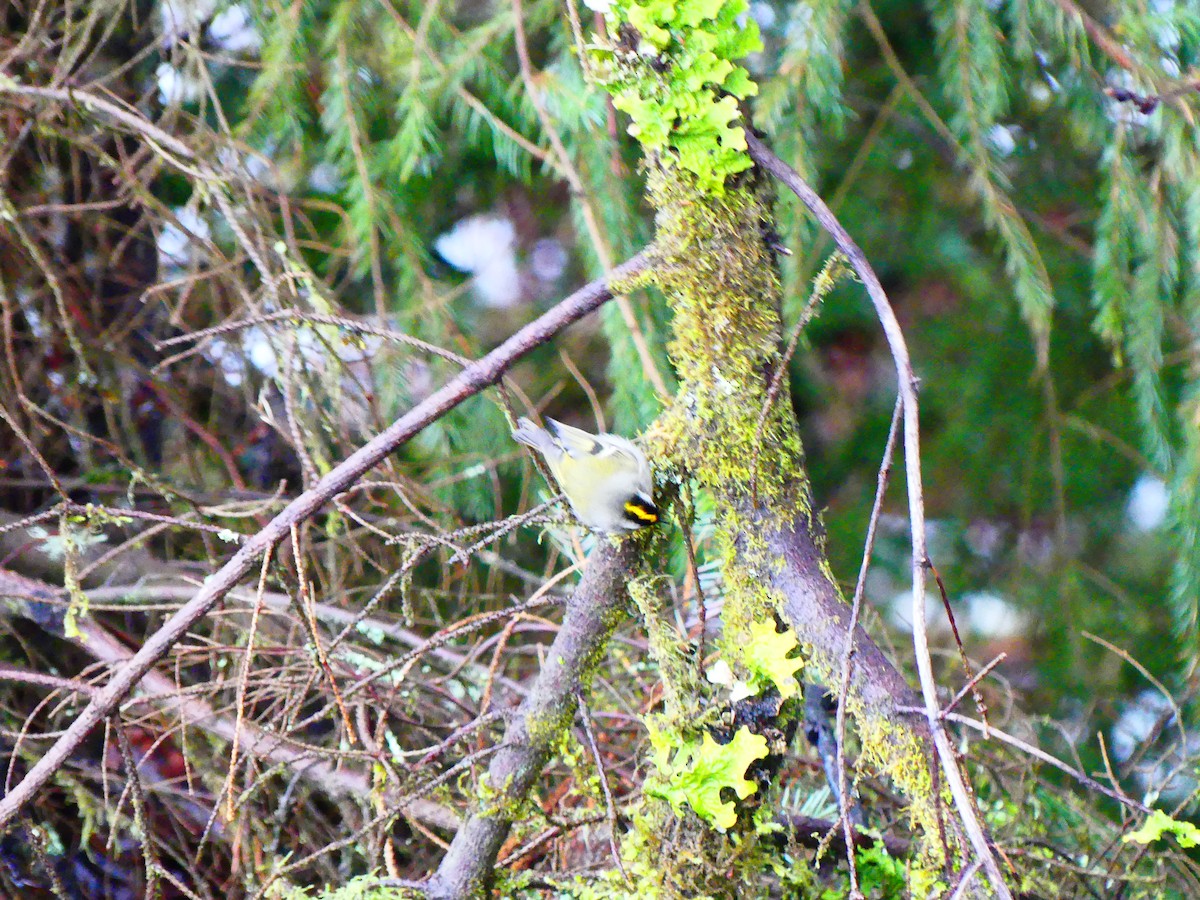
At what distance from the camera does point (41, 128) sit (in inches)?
54.7

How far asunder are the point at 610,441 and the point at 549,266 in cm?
141

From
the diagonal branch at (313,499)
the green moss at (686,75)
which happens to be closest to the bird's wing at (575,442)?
the diagonal branch at (313,499)

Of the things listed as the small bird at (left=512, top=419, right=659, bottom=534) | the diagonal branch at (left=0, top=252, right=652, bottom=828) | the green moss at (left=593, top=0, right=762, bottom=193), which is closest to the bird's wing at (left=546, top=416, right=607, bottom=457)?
the small bird at (left=512, top=419, right=659, bottom=534)

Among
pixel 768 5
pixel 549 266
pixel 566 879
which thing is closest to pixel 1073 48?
pixel 768 5

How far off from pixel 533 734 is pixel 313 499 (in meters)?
0.28

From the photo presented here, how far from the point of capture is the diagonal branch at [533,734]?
2.72ft

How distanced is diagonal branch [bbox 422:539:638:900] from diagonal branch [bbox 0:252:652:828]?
181 mm

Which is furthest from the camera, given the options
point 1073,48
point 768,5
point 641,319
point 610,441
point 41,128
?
point 768,5

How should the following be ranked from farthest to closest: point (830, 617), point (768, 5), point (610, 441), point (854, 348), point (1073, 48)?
1. point (854, 348)
2. point (768, 5)
3. point (1073, 48)
4. point (610, 441)
5. point (830, 617)

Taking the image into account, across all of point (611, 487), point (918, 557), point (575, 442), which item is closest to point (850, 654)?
point (918, 557)

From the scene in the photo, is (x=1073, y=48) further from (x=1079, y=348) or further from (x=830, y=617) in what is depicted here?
(x=1079, y=348)

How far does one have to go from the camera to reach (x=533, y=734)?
0.85m

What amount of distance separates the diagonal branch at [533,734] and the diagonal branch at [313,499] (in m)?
0.18

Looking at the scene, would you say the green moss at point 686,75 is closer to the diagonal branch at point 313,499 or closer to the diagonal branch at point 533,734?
the diagonal branch at point 313,499
